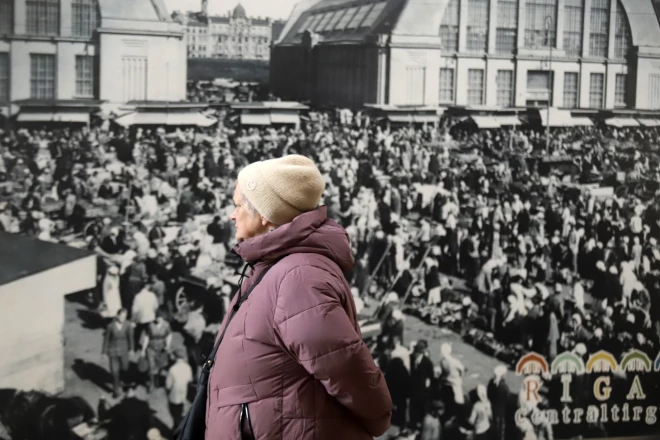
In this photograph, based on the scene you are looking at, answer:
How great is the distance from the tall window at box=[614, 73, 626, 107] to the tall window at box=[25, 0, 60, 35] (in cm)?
351

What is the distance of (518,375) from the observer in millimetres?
4738

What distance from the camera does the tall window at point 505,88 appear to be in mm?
4895

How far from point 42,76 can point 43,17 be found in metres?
0.29

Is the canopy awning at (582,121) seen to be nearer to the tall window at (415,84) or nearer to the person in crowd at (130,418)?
the tall window at (415,84)


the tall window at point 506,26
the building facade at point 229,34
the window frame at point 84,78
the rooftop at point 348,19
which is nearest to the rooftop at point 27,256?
the window frame at point 84,78

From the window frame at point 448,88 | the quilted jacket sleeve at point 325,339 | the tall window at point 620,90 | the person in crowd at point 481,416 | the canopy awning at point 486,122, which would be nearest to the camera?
the quilted jacket sleeve at point 325,339

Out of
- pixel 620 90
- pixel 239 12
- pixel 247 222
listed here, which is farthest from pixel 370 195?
pixel 247 222

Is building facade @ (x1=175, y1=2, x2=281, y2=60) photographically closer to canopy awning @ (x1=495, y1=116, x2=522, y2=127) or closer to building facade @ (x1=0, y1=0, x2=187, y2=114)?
building facade @ (x1=0, y1=0, x2=187, y2=114)

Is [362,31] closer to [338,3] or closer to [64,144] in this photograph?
[338,3]

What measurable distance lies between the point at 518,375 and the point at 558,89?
1.86 m

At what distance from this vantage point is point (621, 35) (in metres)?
5.11

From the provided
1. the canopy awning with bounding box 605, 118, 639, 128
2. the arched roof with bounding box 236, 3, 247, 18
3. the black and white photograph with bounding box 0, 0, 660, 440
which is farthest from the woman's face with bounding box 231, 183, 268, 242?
the canopy awning with bounding box 605, 118, 639, 128

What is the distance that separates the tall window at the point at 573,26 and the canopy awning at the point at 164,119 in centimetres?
239

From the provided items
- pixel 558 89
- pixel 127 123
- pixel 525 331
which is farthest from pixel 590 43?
pixel 127 123
